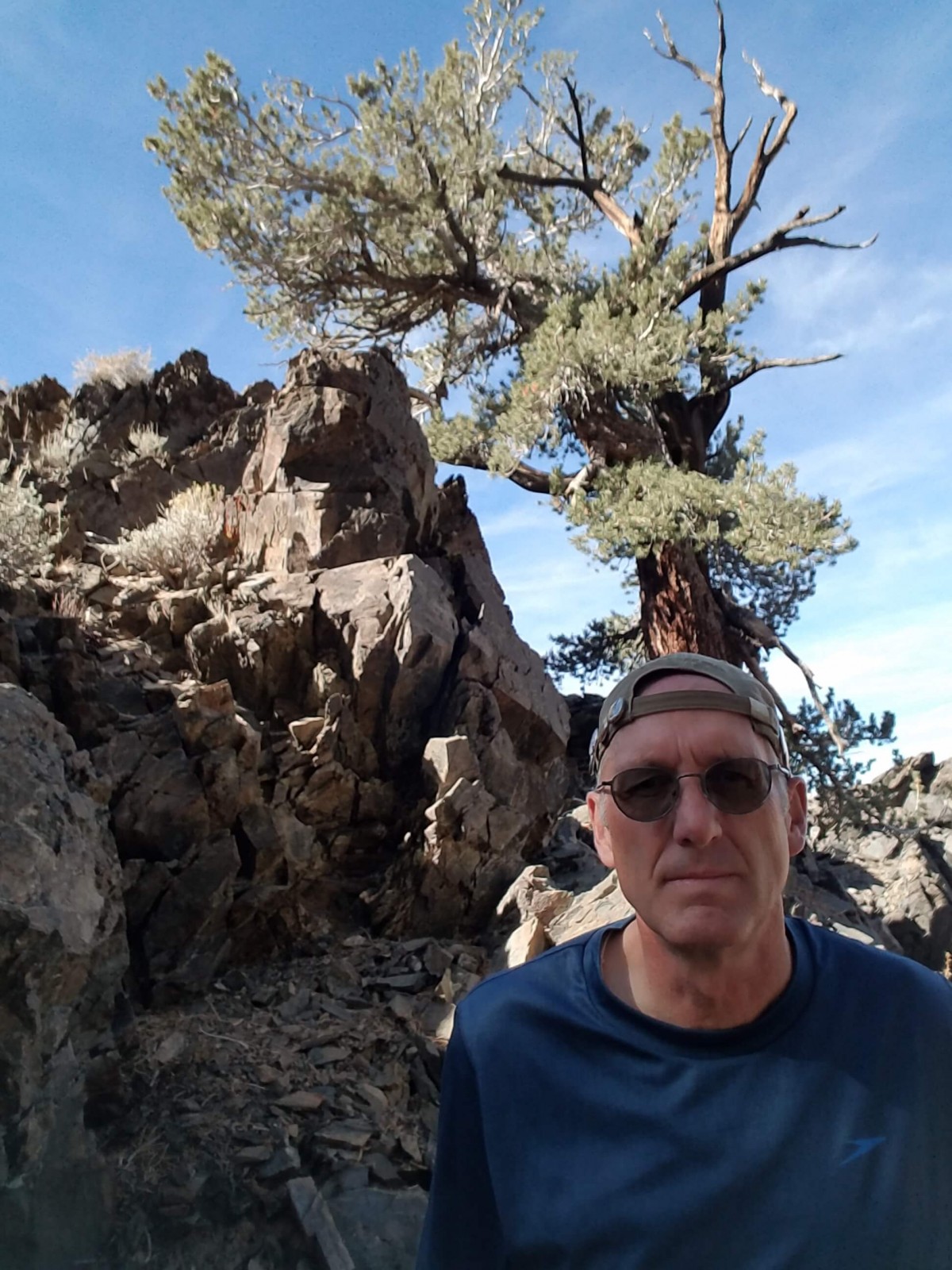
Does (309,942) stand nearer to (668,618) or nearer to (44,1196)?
(44,1196)

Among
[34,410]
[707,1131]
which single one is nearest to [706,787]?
[707,1131]

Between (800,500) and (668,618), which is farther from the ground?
(800,500)

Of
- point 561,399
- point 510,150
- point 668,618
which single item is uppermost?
point 510,150

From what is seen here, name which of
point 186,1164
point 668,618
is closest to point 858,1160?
point 186,1164

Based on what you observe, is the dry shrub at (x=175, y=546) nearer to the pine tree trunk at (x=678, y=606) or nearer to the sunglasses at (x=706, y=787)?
the pine tree trunk at (x=678, y=606)

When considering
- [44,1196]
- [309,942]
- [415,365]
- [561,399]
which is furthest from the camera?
[415,365]

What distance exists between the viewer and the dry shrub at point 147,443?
12.0 m

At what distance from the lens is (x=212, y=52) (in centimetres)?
1255

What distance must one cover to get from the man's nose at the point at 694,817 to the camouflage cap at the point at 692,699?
18 cm

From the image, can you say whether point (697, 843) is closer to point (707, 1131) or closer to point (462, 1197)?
point (707, 1131)

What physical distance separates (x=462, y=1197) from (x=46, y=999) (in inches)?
136

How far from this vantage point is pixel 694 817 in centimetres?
185

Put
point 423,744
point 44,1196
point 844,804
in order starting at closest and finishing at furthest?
point 44,1196 < point 423,744 < point 844,804

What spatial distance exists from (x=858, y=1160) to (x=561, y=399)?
466 inches
